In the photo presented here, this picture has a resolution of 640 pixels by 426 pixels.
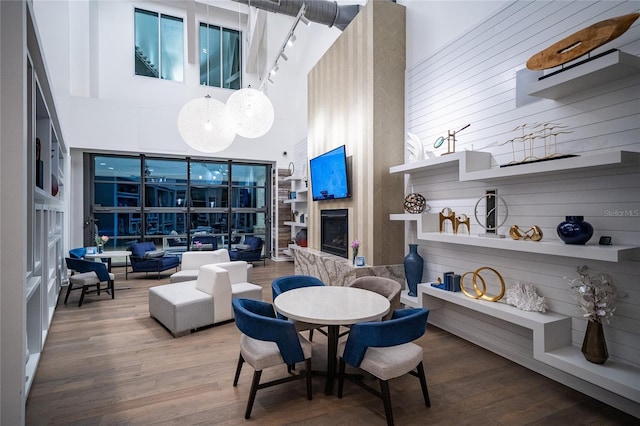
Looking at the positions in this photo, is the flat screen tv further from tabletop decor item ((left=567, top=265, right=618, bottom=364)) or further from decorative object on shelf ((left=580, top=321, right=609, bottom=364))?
decorative object on shelf ((left=580, top=321, right=609, bottom=364))

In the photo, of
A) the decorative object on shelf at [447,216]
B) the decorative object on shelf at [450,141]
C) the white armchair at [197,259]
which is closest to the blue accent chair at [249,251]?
the white armchair at [197,259]

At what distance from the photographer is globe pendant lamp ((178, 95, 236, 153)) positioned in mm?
3871

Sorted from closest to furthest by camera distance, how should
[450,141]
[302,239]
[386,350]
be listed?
1. [386,350]
2. [450,141]
3. [302,239]

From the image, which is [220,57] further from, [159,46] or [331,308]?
[331,308]

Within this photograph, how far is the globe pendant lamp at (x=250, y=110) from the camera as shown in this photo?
12.2 feet

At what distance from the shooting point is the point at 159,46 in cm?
832

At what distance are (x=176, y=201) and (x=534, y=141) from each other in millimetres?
8158

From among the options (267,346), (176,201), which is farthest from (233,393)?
(176,201)

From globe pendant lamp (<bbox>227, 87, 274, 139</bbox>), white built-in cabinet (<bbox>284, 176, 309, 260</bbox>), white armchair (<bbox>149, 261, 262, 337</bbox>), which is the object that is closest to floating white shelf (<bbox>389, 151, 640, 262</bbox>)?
globe pendant lamp (<bbox>227, 87, 274, 139</bbox>)

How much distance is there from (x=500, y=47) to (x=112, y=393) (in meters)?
4.51

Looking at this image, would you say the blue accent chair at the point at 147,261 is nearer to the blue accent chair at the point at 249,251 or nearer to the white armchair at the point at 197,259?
the white armchair at the point at 197,259

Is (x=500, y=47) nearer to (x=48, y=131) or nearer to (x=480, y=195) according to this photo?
(x=480, y=195)

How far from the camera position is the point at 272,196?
9539 mm

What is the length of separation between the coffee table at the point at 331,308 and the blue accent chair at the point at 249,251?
5011 mm
